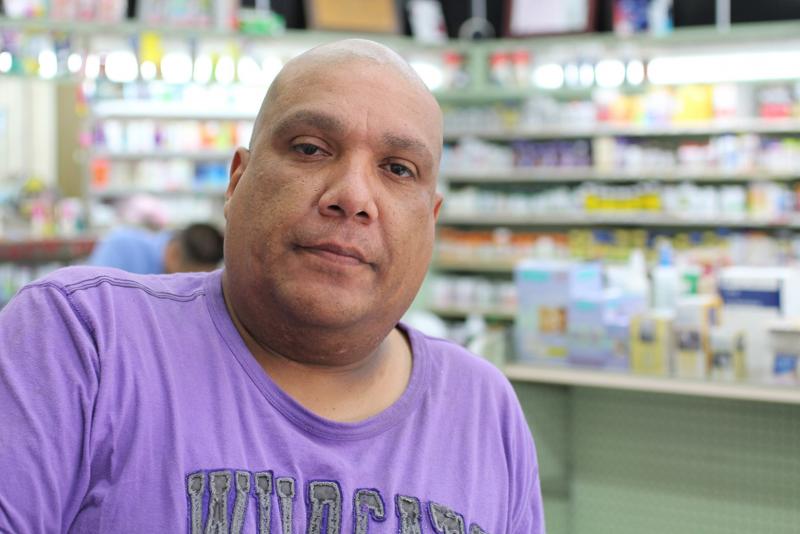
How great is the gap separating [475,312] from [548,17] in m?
2.70

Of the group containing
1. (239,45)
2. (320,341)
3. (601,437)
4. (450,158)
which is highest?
(239,45)

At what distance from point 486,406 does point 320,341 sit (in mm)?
287

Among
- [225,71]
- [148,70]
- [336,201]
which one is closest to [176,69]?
[148,70]

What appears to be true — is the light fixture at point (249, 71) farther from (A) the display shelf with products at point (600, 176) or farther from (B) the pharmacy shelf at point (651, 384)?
(B) the pharmacy shelf at point (651, 384)

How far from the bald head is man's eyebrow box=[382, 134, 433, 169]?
61 millimetres

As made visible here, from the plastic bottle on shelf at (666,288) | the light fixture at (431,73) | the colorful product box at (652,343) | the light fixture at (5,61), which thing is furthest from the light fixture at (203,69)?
the colorful product box at (652,343)

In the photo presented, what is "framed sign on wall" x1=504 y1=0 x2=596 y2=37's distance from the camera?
7160 millimetres

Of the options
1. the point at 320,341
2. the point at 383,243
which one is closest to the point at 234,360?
the point at 320,341

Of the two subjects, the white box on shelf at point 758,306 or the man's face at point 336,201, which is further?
the white box on shelf at point 758,306

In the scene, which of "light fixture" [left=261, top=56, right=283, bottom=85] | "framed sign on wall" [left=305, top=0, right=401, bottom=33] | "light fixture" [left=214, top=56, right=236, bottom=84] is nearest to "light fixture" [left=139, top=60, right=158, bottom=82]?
"light fixture" [left=214, top=56, right=236, bottom=84]

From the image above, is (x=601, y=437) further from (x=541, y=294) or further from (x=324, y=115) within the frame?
(x=324, y=115)

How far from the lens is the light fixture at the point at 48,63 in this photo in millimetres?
5766

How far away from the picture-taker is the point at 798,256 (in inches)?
244

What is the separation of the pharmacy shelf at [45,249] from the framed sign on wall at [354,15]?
264 centimetres
